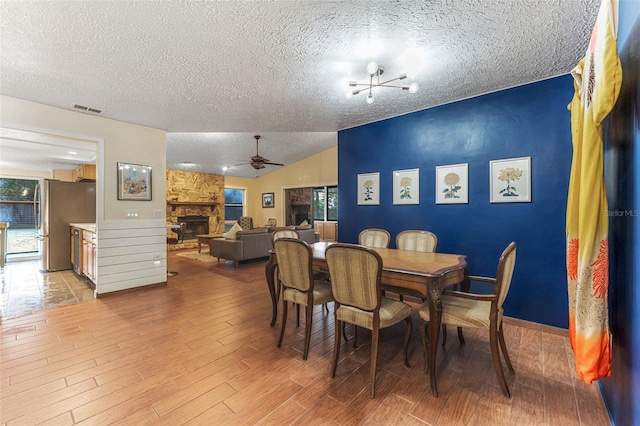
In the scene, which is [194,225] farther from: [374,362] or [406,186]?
[374,362]

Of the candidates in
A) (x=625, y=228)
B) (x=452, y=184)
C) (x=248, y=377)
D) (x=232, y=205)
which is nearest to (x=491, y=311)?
(x=625, y=228)

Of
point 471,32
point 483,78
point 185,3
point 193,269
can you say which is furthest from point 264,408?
point 193,269

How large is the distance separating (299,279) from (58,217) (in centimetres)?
554

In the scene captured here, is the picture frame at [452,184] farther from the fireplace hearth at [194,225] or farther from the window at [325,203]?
the fireplace hearth at [194,225]

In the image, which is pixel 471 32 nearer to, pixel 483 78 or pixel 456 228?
pixel 483 78

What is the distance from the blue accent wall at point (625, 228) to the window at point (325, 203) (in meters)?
7.35

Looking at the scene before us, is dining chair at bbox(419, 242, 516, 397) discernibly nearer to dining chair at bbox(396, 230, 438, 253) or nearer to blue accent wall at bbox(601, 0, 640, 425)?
blue accent wall at bbox(601, 0, 640, 425)

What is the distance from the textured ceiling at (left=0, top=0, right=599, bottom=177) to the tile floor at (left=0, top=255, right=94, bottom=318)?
98.4 inches

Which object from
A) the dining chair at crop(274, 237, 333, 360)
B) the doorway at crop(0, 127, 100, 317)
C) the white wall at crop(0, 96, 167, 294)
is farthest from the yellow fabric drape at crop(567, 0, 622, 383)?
the doorway at crop(0, 127, 100, 317)

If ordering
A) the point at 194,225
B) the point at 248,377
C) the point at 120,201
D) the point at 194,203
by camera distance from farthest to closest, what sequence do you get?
the point at 194,225 → the point at 194,203 → the point at 120,201 → the point at 248,377

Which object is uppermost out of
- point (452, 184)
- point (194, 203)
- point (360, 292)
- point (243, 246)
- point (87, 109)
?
point (87, 109)

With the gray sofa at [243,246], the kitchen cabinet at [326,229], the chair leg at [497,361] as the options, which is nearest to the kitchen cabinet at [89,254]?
the gray sofa at [243,246]

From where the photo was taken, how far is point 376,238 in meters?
3.27

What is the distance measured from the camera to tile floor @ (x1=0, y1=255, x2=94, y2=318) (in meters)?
3.23
